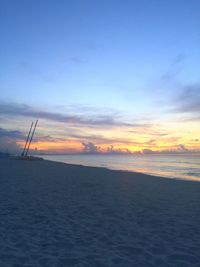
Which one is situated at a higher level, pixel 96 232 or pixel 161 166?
pixel 161 166

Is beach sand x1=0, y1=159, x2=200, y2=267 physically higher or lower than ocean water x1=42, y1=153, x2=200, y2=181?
lower

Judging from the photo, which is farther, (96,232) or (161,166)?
(161,166)

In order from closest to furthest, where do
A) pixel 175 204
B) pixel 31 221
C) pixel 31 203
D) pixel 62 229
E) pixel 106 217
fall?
pixel 62 229 → pixel 31 221 → pixel 106 217 → pixel 31 203 → pixel 175 204

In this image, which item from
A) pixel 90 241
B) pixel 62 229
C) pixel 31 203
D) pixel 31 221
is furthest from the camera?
pixel 31 203

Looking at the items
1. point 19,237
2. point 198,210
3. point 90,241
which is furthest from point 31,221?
point 198,210

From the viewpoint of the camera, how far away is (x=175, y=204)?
1388cm

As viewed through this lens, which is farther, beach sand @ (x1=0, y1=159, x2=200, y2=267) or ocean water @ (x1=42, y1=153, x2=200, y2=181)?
ocean water @ (x1=42, y1=153, x2=200, y2=181)

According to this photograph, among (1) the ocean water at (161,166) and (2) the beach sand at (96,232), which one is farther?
(1) the ocean water at (161,166)

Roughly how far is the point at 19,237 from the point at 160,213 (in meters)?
5.97

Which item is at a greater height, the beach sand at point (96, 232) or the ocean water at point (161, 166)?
the ocean water at point (161, 166)

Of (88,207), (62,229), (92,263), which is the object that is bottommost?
(92,263)

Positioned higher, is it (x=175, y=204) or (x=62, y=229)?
(x=175, y=204)

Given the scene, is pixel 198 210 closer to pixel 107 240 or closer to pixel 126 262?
pixel 107 240

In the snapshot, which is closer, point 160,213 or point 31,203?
point 160,213
